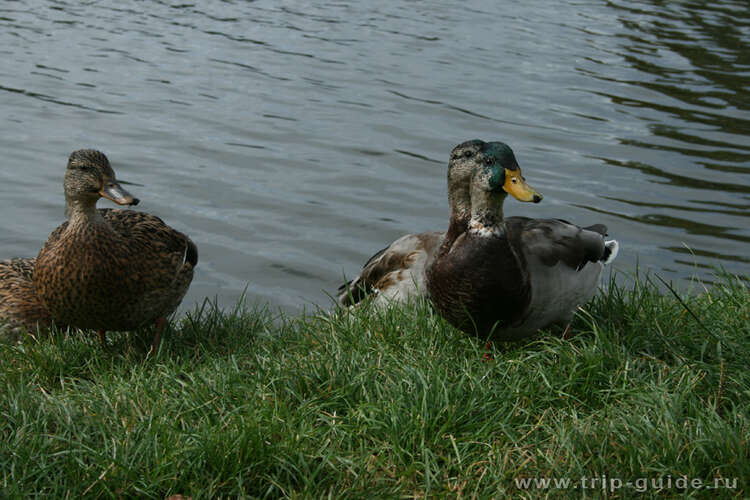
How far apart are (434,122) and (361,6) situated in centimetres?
812

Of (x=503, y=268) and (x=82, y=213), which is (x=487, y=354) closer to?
(x=503, y=268)

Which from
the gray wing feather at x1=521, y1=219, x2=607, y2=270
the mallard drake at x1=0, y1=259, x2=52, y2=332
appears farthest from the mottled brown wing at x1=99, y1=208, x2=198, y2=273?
the gray wing feather at x1=521, y1=219, x2=607, y2=270

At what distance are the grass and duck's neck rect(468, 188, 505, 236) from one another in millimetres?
583

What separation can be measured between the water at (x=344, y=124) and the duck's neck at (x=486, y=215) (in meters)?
2.18

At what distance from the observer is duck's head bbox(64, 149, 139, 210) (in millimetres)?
4797

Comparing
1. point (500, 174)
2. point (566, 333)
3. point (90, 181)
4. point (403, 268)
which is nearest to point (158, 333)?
point (90, 181)

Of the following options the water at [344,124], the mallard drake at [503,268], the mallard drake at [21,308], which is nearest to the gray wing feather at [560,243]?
the mallard drake at [503,268]

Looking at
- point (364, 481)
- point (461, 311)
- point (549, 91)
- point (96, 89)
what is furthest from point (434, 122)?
point (364, 481)

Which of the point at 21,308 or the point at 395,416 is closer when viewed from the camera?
the point at 395,416

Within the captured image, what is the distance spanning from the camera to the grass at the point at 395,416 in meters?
3.09

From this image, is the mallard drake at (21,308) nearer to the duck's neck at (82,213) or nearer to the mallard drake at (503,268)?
the duck's neck at (82,213)

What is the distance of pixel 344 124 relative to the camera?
11.0 m

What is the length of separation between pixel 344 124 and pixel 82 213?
6.48m

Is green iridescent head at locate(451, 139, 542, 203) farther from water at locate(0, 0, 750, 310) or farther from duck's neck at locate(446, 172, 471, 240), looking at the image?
water at locate(0, 0, 750, 310)
